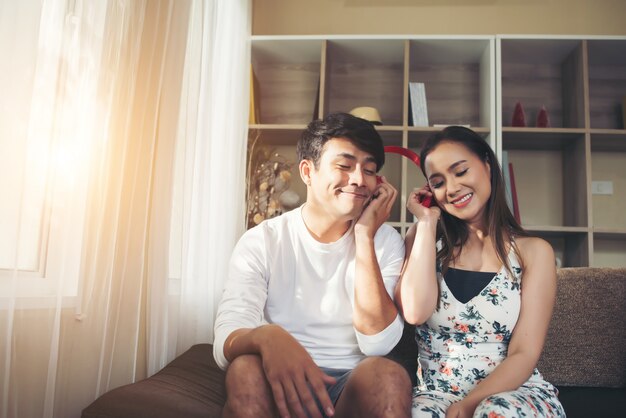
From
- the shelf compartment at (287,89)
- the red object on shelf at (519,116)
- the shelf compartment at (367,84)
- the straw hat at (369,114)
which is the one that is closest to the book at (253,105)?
the shelf compartment at (287,89)

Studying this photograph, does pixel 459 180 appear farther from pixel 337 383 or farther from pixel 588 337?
pixel 588 337

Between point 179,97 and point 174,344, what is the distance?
83 cm

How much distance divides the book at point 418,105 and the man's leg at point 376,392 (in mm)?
2043

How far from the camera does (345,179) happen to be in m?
1.47

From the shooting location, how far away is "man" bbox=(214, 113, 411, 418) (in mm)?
1122

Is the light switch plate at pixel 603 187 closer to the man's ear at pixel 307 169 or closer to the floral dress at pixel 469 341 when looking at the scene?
the floral dress at pixel 469 341

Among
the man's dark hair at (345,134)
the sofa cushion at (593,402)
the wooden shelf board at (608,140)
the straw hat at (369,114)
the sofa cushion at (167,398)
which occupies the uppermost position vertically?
the straw hat at (369,114)

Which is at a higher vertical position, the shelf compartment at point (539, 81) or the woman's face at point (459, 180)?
the shelf compartment at point (539, 81)

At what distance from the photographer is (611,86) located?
3297 millimetres

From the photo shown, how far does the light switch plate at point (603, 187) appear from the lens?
3.24 metres

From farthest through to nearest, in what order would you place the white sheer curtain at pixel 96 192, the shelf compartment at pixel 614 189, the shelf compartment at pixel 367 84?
1. the shelf compartment at pixel 367 84
2. the shelf compartment at pixel 614 189
3. the white sheer curtain at pixel 96 192

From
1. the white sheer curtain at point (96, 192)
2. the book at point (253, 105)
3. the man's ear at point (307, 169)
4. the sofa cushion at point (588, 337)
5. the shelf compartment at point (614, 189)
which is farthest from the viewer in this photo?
the shelf compartment at point (614, 189)

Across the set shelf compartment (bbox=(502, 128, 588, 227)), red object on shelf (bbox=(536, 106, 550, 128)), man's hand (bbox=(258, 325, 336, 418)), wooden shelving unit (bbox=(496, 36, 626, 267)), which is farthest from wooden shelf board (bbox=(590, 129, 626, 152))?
man's hand (bbox=(258, 325, 336, 418))

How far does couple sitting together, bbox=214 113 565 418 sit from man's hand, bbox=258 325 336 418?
12 cm
